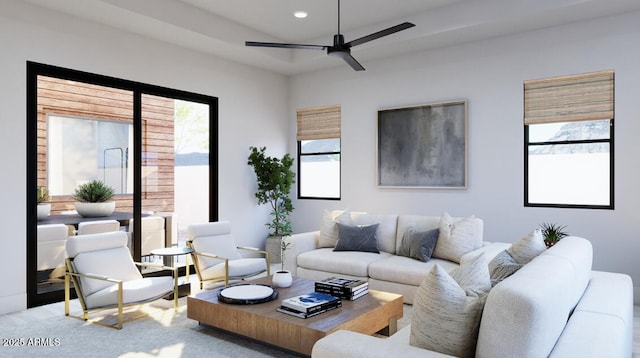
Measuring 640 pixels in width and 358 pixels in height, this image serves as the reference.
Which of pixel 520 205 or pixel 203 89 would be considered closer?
pixel 520 205

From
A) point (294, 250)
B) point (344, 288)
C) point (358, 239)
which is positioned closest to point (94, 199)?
point (294, 250)

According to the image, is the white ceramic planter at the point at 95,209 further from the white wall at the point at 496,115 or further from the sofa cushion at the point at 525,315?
the sofa cushion at the point at 525,315

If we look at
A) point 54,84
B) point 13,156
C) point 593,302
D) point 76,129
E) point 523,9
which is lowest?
point 593,302

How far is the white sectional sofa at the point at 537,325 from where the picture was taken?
4.96 ft

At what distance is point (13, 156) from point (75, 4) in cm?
163

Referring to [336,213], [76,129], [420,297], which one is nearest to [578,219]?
[336,213]

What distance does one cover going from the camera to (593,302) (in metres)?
2.17

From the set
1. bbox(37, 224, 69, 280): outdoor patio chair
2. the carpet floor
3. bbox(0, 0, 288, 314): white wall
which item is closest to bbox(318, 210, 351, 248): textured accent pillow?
the carpet floor

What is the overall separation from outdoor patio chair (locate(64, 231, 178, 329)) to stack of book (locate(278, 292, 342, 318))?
1.42 metres

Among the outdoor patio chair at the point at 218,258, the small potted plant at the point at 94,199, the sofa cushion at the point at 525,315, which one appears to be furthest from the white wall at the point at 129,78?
the sofa cushion at the point at 525,315

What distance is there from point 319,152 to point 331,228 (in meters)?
2.12

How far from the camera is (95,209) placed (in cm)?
491

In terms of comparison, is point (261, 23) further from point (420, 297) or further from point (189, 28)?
point (420, 297)

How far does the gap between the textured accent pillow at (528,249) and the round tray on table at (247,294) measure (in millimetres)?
1878
